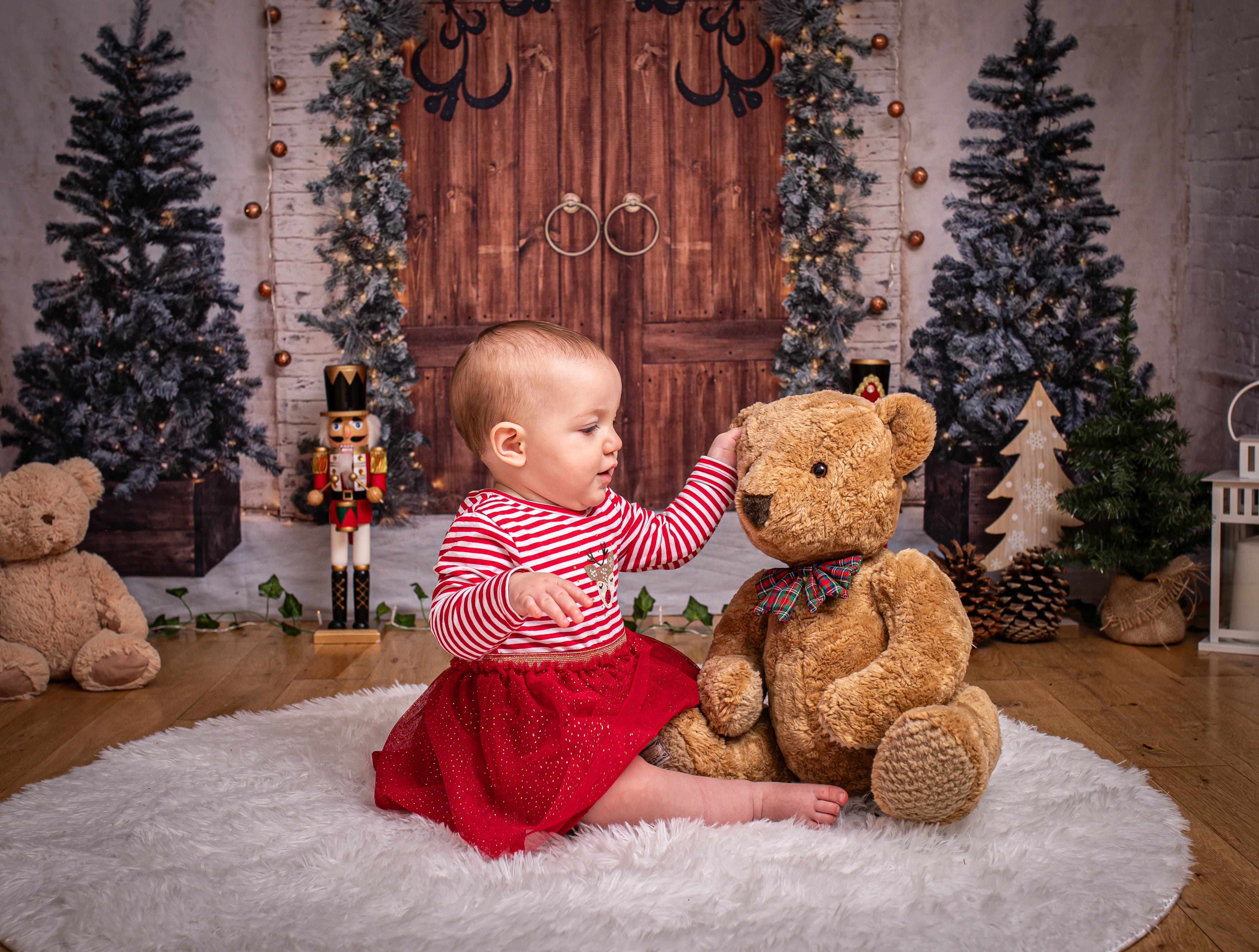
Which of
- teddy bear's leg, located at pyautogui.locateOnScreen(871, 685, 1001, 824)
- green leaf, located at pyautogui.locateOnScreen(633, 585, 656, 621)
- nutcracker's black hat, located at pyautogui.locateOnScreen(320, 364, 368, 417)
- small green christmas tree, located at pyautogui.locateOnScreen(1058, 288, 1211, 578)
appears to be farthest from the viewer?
green leaf, located at pyautogui.locateOnScreen(633, 585, 656, 621)

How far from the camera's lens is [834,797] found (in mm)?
1414

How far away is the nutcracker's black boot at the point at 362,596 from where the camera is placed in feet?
9.40

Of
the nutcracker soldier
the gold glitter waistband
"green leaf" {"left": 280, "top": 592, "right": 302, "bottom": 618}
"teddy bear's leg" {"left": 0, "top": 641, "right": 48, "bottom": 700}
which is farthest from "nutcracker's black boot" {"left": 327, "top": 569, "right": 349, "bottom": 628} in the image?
the gold glitter waistband

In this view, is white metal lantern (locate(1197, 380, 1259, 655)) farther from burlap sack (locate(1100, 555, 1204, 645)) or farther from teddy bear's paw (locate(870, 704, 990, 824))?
teddy bear's paw (locate(870, 704, 990, 824))

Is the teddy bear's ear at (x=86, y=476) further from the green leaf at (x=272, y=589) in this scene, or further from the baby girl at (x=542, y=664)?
the baby girl at (x=542, y=664)

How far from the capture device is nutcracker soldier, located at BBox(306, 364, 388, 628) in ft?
9.14

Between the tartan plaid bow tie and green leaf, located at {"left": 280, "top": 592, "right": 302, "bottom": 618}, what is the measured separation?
6.31 feet

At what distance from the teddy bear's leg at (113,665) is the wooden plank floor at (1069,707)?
0.13 feet

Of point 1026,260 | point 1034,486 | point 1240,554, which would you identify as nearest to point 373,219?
point 1026,260

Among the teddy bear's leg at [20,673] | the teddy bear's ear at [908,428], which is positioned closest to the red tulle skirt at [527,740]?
the teddy bear's ear at [908,428]

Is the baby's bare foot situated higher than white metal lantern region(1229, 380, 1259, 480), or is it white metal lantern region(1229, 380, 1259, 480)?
white metal lantern region(1229, 380, 1259, 480)

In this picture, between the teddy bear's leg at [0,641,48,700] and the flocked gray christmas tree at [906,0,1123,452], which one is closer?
the teddy bear's leg at [0,641,48,700]

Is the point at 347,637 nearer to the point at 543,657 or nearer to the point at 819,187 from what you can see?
the point at 543,657

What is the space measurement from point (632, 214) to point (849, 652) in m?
2.06
